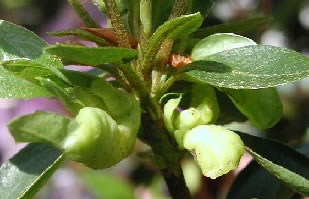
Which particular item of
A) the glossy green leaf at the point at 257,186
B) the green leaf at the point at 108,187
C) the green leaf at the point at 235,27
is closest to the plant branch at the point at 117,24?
the green leaf at the point at 235,27

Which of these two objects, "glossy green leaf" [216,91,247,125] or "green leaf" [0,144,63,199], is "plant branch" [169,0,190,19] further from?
"green leaf" [0,144,63,199]

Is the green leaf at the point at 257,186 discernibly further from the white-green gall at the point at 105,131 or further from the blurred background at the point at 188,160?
the white-green gall at the point at 105,131

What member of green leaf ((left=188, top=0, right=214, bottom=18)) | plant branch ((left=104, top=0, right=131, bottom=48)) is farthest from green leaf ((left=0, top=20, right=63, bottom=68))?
green leaf ((left=188, top=0, right=214, bottom=18))

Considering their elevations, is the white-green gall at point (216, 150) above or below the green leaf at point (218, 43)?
below

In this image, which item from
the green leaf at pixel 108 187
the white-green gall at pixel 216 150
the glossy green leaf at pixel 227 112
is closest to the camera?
the white-green gall at pixel 216 150

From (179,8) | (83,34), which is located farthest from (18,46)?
(179,8)

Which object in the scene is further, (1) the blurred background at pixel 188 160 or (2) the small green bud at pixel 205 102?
(1) the blurred background at pixel 188 160

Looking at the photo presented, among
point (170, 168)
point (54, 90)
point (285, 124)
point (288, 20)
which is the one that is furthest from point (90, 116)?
point (288, 20)
